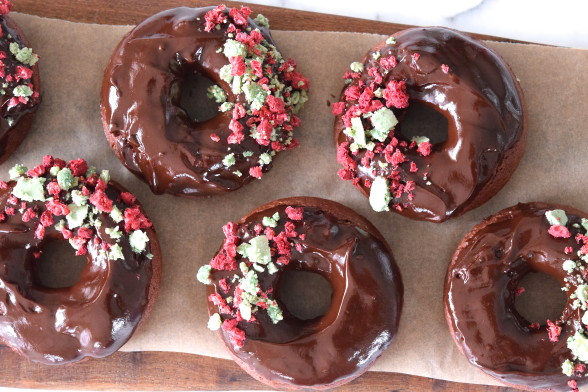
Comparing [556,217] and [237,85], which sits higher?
[237,85]

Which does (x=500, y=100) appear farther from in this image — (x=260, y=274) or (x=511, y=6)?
(x=260, y=274)

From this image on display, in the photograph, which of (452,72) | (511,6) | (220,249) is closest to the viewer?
(452,72)

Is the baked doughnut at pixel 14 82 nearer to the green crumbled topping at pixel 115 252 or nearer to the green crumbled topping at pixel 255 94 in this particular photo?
the green crumbled topping at pixel 115 252

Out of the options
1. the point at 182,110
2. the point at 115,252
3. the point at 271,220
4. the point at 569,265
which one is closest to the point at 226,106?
the point at 182,110

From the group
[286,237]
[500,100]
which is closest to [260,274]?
[286,237]

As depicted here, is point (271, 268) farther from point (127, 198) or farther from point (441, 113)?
point (441, 113)

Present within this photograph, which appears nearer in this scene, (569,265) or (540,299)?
(569,265)

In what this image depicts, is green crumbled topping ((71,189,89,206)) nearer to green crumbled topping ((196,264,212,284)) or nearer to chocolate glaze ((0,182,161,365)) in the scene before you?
chocolate glaze ((0,182,161,365))

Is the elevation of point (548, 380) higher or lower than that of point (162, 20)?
lower
